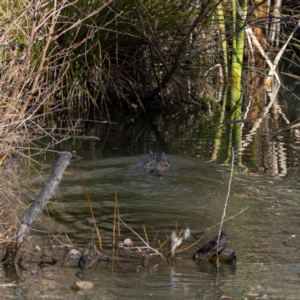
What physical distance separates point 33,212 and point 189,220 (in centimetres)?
174

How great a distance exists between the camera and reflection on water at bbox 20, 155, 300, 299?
4.46 meters

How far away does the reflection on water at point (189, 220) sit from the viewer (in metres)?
4.46

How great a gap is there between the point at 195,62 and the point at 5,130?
6949 mm

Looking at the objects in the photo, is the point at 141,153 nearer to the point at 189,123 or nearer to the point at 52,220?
the point at 189,123

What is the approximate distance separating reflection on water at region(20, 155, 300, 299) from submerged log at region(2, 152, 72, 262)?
38 centimetres

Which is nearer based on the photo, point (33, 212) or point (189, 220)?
point (33, 212)

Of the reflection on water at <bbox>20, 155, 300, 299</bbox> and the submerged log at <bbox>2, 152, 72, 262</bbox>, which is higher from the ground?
the submerged log at <bbox>2, 152, 72, 262</bbox>

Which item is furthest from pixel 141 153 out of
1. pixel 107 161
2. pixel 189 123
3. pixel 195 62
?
pixel 195 62

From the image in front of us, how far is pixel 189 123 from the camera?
11.3 meters

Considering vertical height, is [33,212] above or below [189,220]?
above

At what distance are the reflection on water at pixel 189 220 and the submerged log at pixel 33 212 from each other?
1.25 feet

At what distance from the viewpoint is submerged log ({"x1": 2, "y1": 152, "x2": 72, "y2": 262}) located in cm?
463

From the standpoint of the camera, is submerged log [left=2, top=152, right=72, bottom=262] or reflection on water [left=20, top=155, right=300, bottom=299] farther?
submerged log [left=2, top=152, right=72, bottom=262]

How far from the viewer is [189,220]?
6.08 m
